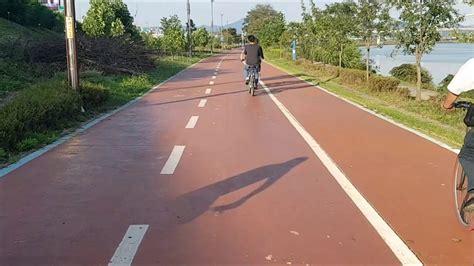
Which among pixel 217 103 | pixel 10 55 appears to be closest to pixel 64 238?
pixel 217 103

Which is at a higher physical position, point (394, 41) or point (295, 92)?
point (394, 41)

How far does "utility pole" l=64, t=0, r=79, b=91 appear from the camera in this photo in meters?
12.4

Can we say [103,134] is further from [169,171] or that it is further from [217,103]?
[217,103]

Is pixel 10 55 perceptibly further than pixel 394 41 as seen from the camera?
Yes

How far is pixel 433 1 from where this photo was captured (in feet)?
48.2

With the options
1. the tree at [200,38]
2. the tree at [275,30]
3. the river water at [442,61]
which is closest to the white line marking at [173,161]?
the river water at [442,61]

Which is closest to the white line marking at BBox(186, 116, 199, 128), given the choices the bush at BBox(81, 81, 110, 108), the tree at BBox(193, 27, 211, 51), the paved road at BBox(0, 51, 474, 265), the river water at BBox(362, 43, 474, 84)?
the paved road at BBox(0, 51, 474, 265)

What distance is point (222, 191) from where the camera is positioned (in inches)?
243

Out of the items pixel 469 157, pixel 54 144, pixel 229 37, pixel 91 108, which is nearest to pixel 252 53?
pixel 91 108

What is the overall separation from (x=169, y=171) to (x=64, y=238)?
8.63 feet

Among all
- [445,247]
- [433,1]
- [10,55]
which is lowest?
[445,247]

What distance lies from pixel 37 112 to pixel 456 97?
787 cm

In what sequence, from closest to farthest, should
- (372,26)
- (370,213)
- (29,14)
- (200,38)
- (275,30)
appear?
(370,213) → (372,26) → (29,14) → (275,30) → (200,38)

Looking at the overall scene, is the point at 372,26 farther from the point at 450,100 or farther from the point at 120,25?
the point at 120,25
